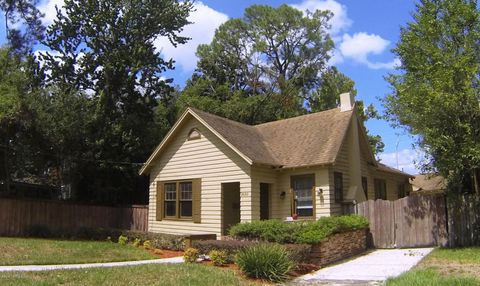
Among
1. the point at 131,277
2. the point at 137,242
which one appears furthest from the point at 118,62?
the point at 131,277

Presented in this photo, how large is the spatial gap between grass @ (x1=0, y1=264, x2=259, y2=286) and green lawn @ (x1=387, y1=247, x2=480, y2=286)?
367cm

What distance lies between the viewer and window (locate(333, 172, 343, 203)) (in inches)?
775

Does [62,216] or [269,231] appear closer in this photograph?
[269,231]

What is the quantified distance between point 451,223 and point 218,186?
9171 mm

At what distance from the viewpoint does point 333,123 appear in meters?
21.6

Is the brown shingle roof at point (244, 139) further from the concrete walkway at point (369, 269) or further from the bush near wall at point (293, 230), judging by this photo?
the concrete walkway at point (369, 269)

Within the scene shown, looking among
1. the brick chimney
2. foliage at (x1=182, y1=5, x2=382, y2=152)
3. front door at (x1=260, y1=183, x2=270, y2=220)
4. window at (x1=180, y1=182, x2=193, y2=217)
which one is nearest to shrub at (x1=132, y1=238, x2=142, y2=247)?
window at (x1=180, y1=182, x2=193, y2=217)

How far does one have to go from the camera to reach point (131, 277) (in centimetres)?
1123

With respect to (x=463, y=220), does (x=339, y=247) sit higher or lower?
lower

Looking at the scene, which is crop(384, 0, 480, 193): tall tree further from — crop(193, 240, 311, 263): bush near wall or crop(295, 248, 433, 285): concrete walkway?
crop(193, 240, 311, 263): bush near wall

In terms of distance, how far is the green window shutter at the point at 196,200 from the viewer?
69.3 ft

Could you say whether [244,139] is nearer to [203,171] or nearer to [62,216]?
[203,171]

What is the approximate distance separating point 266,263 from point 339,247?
431cm

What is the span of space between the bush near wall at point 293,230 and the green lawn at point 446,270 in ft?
8.88
